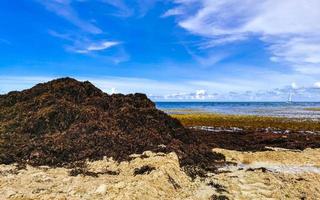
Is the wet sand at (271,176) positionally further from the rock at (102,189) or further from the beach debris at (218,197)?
the rock at (102,189)

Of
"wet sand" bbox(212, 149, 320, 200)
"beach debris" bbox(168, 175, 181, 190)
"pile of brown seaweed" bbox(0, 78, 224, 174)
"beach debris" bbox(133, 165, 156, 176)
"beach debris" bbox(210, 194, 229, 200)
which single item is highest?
"pile of brown seaweed" bbox(0, 78, 224, 174)

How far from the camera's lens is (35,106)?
17.0 metres

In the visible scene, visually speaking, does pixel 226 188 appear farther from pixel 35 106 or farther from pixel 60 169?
pixel 35 106

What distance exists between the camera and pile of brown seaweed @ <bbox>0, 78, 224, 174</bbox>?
44.0ft

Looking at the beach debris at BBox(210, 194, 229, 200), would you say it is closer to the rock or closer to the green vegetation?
the rock

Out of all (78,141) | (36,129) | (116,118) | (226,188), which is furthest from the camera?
(116,118)

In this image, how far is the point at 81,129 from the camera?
1467 cm

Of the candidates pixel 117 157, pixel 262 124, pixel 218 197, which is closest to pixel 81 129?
pixel 117 157

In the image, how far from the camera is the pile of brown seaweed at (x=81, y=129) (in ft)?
44.0

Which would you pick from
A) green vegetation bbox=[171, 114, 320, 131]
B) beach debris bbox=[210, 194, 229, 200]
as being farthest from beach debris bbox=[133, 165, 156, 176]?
green vegetation bbox=[171, 114, 320, 131]

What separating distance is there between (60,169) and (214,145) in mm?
9532

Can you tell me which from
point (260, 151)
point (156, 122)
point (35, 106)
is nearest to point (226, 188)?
point (156, 122)

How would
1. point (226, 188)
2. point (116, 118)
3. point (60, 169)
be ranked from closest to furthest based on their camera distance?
point (226, 188) → point (60, 169) → point (116, 118)

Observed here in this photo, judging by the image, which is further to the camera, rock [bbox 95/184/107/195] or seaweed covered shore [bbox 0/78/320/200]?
seaweed covered shore [bbox 0/78/320/200]
